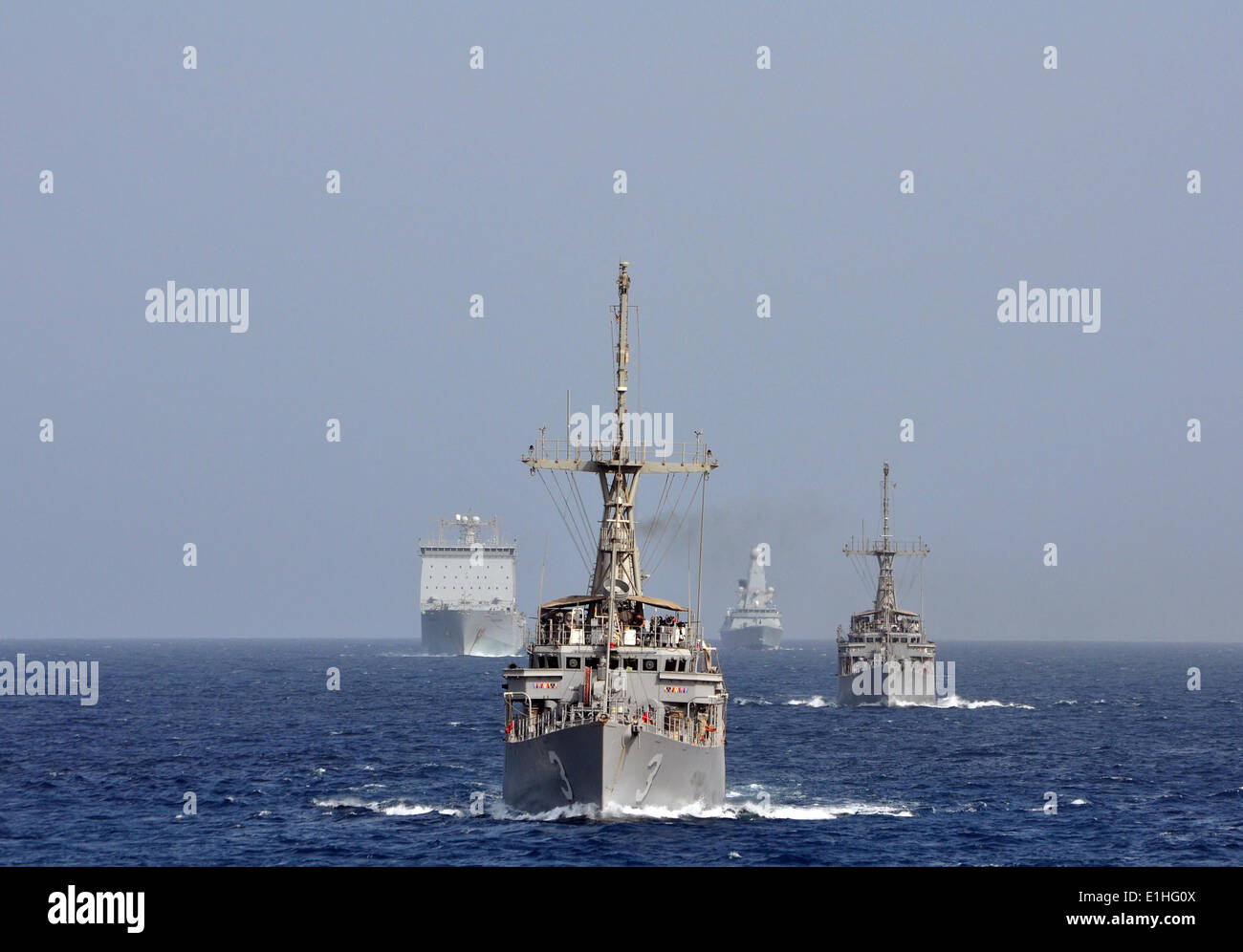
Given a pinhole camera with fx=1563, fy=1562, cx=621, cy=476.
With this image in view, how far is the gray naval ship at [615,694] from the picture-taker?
154 feet

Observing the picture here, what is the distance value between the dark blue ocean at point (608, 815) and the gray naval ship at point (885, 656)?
440 cm

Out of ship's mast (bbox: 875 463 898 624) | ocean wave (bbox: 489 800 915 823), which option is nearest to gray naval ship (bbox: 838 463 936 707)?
ship's mast (bbox: 875 463 898 624)

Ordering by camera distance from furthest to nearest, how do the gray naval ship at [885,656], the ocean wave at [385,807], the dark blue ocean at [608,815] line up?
the gray naval ship at [885,656] < the ocean wave at [385,807] < the dark blue ocean at [608,815]

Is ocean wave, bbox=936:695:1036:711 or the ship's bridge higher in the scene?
the ship's bridge

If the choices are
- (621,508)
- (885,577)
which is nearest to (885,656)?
(885,577)

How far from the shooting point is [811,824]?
5300 cm

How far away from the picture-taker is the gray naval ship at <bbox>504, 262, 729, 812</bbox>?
46875 mm

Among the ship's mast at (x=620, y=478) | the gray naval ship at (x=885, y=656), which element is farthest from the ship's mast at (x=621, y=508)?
the gray naval ship at (x=885, y=656)

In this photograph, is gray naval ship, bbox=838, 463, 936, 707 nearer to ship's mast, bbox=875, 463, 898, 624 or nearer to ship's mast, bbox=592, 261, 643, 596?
ship's mast, bbox=875, 463, 898, 624

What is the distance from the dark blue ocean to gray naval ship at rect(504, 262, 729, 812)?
1.19 meters

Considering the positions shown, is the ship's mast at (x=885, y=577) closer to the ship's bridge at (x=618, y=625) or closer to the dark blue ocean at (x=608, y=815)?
the dark blue ocean at (x=608, y=815)
